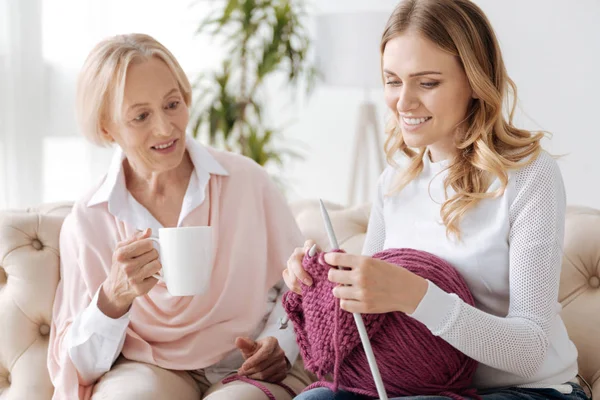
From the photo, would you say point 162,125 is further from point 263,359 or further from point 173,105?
point 263,359

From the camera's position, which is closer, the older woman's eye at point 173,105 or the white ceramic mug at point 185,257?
the white ceramic mug at point 185,257

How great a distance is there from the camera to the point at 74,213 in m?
1.70

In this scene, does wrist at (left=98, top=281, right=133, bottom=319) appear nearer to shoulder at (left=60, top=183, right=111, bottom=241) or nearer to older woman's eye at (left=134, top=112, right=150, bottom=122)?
shoulder at (left=60, top=183, right=111, bottom=241)

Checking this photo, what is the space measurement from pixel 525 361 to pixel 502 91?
1.55 feet

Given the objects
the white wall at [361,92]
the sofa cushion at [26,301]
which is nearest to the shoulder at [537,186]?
the sofa cushion at [26,301]

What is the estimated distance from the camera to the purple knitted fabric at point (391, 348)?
121 cm

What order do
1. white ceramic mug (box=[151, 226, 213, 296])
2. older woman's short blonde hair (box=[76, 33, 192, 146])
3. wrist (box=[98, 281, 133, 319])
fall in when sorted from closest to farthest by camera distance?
white ceramic mug (box=[151, 226, 213, 296]) < wrist (box=[98, 281, 133, 319]) < older woman's short blonde hair (box=[76, 33, 192, 146])

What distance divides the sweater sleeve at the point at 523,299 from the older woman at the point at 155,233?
1.72 ft

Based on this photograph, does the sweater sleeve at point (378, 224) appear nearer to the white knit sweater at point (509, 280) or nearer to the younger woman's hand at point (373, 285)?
the white knit sweater at point (509, 280)

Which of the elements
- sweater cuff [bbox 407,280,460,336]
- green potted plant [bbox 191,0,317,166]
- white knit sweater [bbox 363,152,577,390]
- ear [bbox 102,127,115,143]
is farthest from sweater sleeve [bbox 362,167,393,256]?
green potted plant [bbox 191,0,317,166]

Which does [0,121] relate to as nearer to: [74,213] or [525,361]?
[74,213]

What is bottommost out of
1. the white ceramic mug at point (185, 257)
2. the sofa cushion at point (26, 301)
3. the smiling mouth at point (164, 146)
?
the sofa cushion at point (26, 301)

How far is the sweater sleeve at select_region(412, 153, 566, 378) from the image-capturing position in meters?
1.16

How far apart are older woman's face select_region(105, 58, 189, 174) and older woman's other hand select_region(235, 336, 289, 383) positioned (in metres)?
0.44
